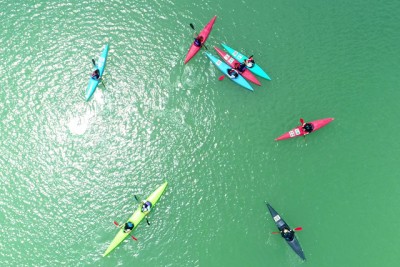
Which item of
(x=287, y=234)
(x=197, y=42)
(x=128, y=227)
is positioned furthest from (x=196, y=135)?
(x=287, y=234)

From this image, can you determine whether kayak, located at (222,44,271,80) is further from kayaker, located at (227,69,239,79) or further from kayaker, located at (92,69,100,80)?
kayaker, located at (92,69,100,80)

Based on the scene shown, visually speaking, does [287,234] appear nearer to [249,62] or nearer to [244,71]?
[244,71]

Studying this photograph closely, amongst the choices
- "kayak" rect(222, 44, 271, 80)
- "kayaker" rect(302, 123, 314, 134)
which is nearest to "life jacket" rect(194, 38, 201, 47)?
"kayak" rect(222, 44, 271, 80)

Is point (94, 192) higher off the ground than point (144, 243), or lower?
higher

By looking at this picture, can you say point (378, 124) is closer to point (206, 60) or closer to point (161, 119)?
point (206, 60)

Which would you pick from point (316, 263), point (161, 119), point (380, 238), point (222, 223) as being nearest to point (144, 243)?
point (222, 223)

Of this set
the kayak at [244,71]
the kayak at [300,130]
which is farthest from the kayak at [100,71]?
the kayak at [300,130]
